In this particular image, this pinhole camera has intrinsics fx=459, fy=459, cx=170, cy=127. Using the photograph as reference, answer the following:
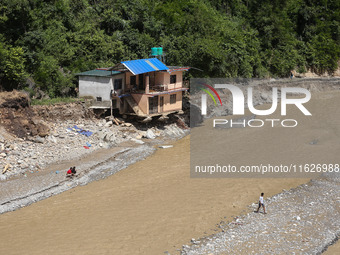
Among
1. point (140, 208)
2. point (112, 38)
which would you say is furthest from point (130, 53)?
point (140, 208)

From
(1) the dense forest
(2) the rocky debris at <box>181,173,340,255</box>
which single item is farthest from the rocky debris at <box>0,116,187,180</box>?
(2) the rocky debris at <box>181,173,340,255</box>

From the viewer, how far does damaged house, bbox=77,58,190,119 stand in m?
40.8

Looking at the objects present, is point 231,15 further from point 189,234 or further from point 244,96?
point 189,234

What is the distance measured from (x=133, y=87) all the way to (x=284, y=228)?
2229 centimetres

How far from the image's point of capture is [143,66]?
40906 mm

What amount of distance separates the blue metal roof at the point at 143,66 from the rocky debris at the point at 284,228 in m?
17.0

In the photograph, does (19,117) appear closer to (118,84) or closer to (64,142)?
(64,142)

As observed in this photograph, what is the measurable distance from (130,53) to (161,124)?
32.8 ft

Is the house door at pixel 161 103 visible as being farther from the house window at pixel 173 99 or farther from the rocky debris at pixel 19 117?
the rocky debris at pixel 19 117

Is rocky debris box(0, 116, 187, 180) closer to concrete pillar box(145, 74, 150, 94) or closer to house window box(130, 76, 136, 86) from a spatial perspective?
concrete pillar box(145, 74, 150, 94)

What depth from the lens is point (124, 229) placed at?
24.8 m

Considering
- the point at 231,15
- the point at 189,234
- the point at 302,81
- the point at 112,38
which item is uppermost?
the point at 231,15

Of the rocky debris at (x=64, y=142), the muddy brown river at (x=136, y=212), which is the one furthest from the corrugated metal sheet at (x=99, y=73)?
the muddy brown river at (x=136, y=212)

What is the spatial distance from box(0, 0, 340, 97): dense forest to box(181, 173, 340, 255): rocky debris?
22944 millimetres
